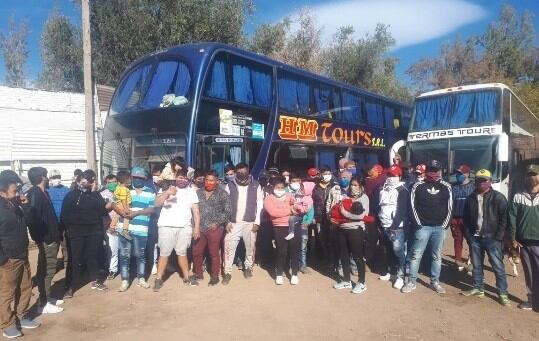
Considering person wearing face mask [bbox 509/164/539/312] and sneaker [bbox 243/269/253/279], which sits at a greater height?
person wearing face mask [bbox 509/164/539/312]

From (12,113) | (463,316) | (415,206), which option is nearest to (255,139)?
(415,206)

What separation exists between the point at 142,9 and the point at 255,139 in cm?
1368

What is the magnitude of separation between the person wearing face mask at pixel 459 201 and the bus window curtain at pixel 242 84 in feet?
12.6

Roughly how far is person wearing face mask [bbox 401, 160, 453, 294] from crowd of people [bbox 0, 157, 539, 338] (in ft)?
0.05

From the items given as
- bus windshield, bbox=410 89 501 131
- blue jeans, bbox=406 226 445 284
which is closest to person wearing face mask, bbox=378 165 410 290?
blue jeans, bbox=406 226 445 284

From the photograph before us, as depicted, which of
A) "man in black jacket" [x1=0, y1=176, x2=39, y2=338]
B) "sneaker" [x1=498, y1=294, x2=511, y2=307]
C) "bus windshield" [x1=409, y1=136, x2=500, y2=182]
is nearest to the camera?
"man in black jacket" [x1=0, y1=176, x2=39, y2=338]

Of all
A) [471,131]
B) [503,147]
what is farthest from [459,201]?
[471,131]

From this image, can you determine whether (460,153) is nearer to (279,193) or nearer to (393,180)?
(393,180)

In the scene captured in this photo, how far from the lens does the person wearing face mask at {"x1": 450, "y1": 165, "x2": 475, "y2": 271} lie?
6855mm

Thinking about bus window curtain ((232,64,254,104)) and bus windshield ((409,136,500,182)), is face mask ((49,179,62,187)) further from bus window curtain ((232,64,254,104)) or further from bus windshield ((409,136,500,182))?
bus windshield ((409,136,500,182))

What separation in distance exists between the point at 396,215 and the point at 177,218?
10.3ft

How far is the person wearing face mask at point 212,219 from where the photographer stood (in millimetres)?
6258

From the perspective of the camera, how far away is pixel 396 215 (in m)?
6.21

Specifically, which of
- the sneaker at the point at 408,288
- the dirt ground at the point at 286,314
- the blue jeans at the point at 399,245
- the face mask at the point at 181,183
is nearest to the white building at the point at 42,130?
the dirt ground at the point at 286,314
